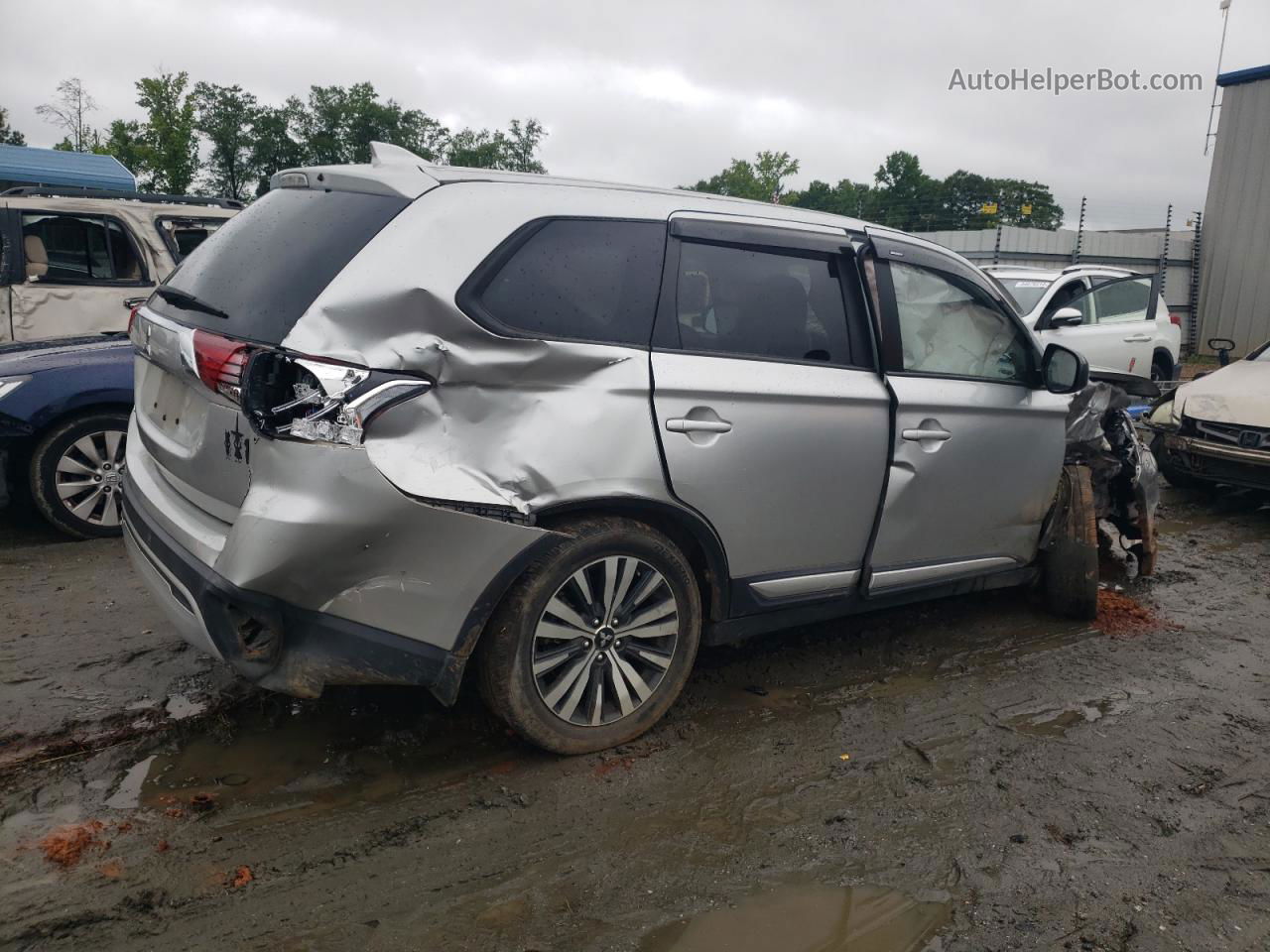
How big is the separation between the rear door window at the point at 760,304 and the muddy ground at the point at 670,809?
1.39 meters

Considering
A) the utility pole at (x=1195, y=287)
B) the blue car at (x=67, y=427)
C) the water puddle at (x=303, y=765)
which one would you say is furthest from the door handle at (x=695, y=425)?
the utility pole at (x=1195, y=287)

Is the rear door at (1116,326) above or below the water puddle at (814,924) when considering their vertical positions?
above

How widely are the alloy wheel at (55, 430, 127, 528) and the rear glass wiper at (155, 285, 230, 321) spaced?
2.24 meters

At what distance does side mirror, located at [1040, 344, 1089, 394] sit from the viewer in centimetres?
414

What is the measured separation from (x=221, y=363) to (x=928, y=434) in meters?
2.55

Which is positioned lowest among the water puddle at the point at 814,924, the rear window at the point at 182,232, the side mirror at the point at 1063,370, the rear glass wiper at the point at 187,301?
the water puddle at the point at 814,924

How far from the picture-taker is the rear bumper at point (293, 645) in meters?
2.64

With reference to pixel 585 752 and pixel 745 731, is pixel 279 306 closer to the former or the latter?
pixel 585 752

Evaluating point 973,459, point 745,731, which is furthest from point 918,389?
point 745,731

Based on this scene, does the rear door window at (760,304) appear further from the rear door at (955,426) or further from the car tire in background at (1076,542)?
the car tire in background at (1076,542)

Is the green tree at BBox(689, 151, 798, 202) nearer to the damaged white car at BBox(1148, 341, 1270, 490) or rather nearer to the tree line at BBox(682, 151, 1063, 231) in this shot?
the tree line at BBox(682, 151, 1063, 231)

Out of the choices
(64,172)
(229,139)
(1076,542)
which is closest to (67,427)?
(1076,542)

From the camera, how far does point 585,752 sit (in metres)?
3.20

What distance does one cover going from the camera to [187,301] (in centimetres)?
309
